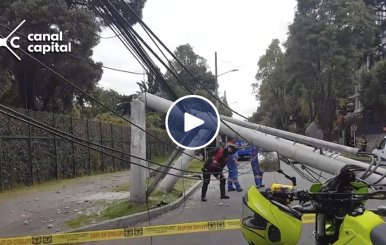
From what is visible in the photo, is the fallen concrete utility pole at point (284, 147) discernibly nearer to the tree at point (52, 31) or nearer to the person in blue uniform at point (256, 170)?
the person in blue uniform at point (256, 170)

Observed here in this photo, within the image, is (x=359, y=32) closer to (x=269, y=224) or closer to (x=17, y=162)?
(x=17, y=162)

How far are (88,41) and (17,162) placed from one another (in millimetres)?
9044

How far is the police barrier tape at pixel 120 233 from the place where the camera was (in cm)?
668

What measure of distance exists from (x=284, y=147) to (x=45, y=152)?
11342 millimetres

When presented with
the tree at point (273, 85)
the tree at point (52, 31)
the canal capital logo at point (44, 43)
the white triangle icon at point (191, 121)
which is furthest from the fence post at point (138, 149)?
the tree at point (273, 85)

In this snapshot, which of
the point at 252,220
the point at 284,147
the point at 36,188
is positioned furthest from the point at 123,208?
the point at 252,220

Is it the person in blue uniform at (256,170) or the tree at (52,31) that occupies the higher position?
the tree at (52,31)

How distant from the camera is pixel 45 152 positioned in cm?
1727

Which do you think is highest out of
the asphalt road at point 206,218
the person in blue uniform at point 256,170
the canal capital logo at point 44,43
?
the canal capital logo at point 44,43

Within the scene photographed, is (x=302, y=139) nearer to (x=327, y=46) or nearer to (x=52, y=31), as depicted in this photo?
(x=52, y=31)

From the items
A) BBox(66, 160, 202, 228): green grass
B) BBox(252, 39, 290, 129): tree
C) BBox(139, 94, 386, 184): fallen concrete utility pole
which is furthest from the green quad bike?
BBox(252, 39, 290, 129): tree

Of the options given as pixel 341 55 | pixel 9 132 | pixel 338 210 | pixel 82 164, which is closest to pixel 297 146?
pixel 338 210

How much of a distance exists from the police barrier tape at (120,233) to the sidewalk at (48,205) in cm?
120

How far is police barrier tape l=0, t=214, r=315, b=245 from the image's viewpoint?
6.68 meters
